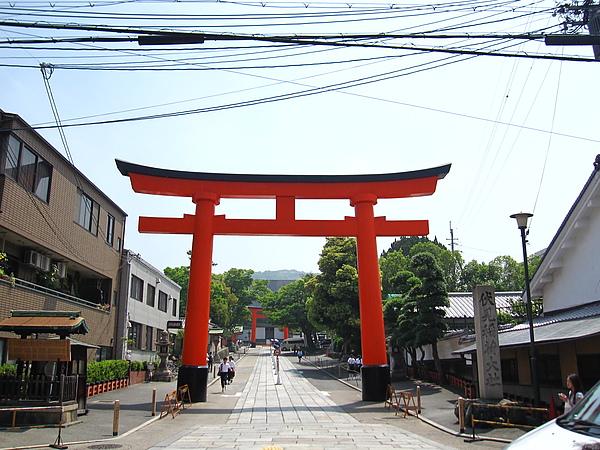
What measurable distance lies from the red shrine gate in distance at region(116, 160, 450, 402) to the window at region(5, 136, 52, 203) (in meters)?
2.88

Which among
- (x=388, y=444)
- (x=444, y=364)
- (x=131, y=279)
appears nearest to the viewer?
(x=388, y=444)

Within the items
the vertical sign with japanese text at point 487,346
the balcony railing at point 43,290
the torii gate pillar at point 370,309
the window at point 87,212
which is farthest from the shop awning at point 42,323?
the vertical sign with japanese text at point 487,346

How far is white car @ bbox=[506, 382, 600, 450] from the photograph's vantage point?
357 centimetres

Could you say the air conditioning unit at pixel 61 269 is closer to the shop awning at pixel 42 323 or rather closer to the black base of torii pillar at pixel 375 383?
the shop awning at pixel 42 323

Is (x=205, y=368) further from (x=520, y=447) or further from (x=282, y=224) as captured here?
(x=520, y=447)

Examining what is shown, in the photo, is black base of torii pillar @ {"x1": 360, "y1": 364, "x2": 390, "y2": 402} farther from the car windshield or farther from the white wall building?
the car windshield

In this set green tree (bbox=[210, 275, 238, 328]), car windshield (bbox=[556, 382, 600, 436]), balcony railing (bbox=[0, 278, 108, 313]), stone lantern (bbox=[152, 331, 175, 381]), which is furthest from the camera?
green tree (bbox=[210, 275, 238, 328])

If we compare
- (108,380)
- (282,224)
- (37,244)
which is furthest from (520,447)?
(108,380)

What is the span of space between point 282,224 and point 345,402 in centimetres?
750

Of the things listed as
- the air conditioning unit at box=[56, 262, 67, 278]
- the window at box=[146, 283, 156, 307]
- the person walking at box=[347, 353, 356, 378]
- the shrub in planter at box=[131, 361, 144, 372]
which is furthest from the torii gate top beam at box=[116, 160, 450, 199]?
the person walking at box=[347, 353, 356, 378]

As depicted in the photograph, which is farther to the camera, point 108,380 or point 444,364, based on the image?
point 444,364

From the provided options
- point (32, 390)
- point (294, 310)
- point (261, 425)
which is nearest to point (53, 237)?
point (32, 390)

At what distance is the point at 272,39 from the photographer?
852cm

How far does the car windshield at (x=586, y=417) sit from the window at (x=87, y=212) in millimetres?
22278
